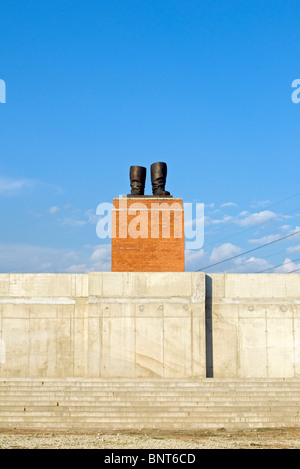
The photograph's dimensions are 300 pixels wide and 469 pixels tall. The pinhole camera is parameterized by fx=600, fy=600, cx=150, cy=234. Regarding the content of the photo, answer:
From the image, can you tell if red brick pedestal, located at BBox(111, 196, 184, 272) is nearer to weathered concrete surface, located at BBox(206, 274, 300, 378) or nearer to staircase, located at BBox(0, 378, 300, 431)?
weathered concrete surface, located at BBox(206, 274, 300, 378)

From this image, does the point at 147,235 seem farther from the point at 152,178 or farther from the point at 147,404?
the point at 147,404

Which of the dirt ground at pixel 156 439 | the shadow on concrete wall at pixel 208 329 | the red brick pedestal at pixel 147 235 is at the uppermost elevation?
the red brick pedestal at pixel 147 235

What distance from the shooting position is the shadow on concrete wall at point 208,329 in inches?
1021

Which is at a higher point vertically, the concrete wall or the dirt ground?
the concrete wall

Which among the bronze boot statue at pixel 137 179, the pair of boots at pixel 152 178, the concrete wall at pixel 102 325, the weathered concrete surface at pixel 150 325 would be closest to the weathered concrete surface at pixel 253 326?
the weathered concrete surface at pixel 150 325

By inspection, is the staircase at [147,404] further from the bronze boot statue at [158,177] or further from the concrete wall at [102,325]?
the bronze boot statue at [158,177]

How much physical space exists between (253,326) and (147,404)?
7034 millimetres

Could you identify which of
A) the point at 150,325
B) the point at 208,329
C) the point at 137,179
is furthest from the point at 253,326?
the point at 137,179

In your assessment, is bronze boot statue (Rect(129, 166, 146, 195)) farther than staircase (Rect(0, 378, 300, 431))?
Yes

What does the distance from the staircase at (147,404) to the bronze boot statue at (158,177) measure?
10.5m

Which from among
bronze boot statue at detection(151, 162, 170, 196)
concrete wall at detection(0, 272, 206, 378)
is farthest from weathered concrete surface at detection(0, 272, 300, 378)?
bronze boot statue at detection(151, 162, 170, 196)

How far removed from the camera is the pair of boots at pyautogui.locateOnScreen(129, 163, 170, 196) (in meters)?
30.6
